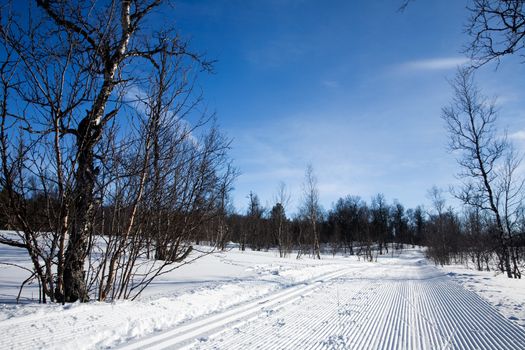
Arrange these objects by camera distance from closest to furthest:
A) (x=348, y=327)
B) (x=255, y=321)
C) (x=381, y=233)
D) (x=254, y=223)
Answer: (x=348, y=327) → (x=255, y=321) → (x=254, y=223) → (x=381, y=233)

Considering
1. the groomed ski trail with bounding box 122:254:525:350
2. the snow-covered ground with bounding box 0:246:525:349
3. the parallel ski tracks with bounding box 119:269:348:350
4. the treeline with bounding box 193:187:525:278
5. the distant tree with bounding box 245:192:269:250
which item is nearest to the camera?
the snow-covered ground with bounding box 0:246:525:349

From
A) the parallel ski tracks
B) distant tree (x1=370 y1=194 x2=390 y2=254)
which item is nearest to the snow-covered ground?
the parallel ski tracks

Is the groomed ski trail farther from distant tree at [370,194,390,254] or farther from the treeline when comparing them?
distant tree at [370,194,390,254]

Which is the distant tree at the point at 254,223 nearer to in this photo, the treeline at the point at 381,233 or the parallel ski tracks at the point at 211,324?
the treeline at the point at 381,233

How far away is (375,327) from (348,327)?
47 centimetres

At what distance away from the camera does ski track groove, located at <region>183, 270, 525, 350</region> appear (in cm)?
425

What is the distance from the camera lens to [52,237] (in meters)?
4.75

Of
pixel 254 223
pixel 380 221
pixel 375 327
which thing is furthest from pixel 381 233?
pixel 375 327

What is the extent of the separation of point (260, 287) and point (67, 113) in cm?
662

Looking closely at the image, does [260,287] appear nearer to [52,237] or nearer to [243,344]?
[243,344]

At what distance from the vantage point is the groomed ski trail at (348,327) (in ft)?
13.8

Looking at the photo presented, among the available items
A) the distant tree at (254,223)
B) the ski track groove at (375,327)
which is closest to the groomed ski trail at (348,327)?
the ski track groove at (375,327)

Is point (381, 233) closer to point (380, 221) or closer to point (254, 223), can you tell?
point (380, 221)

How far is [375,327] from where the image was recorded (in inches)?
202
